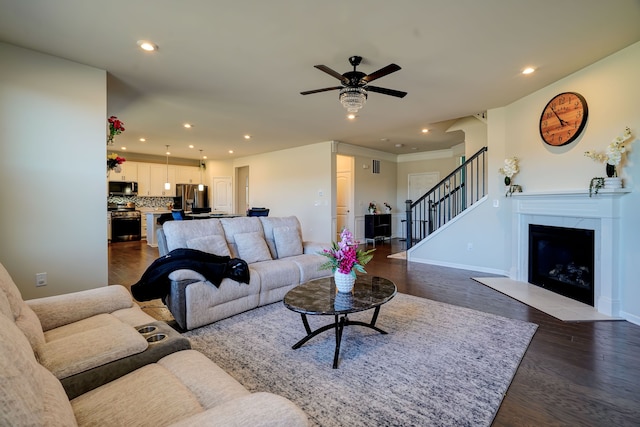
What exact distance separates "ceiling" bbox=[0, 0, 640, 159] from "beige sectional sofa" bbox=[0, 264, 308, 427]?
2.25m

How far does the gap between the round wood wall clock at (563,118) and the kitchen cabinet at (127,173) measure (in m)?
10.0

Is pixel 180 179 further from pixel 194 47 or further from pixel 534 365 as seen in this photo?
pixel 534 365

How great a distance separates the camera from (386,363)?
2.23 m

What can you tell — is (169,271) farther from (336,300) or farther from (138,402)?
(138,402)

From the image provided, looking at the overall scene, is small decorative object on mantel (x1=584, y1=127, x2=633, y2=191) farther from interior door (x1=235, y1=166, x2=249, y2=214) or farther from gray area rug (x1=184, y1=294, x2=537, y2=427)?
interior door (x1=235, y1=166, x2=249, y2=214)

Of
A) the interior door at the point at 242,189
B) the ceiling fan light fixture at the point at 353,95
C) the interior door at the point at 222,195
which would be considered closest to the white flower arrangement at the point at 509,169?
the ceiling fan light fixture at the point at 353,95

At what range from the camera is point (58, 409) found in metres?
0.85

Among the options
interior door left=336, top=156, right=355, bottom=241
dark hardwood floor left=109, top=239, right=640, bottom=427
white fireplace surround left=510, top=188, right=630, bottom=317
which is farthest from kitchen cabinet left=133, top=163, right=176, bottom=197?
white fireplace surround left=510, top=188, right=630, bottom=317

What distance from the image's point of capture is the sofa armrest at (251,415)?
2.64ft

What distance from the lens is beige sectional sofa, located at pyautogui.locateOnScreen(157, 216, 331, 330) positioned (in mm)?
2803

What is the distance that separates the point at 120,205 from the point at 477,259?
985 cm

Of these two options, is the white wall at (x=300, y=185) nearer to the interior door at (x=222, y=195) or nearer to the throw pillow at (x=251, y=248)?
the interior door at (x=222, y=195)

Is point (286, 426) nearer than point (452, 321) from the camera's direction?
Yes

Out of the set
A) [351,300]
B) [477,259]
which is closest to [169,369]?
[351,300]
